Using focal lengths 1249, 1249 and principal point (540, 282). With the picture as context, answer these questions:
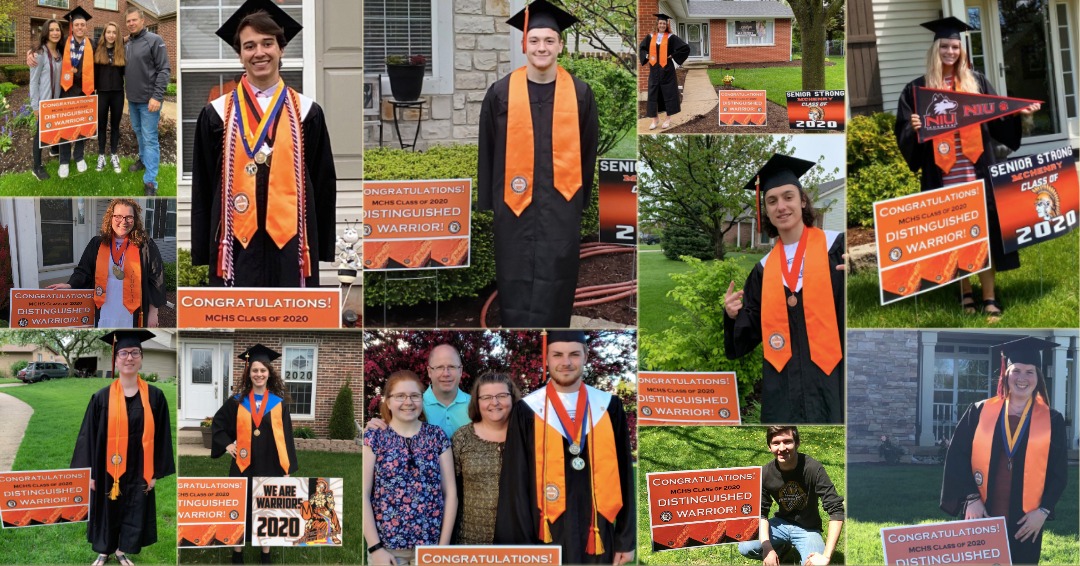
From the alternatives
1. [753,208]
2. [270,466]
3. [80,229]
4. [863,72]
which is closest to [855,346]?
[753,208]

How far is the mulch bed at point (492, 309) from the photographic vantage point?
841 cm

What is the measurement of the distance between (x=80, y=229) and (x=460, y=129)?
266 cm

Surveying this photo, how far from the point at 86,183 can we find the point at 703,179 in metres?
4.19

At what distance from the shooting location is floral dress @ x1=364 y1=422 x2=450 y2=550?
810 centimetres

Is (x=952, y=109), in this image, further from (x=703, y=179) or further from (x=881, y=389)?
(x=881, y=389)

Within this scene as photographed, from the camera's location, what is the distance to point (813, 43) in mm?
8461

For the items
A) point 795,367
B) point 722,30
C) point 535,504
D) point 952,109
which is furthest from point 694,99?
point 535,504

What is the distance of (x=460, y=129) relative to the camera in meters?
8.38

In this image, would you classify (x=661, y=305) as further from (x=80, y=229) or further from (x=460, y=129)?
(x=80, y=229)

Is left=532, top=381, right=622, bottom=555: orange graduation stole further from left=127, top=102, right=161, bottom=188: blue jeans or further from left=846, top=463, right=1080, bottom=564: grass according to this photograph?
left=127, top=102, right=161, bottom=188: blue jeans

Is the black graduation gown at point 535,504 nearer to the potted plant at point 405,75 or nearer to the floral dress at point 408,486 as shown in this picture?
the floral dress at point 408,486

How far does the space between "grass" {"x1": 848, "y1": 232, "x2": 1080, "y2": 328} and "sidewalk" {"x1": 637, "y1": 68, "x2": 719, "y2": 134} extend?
5.00 ft

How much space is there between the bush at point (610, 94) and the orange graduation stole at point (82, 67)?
3183 mm

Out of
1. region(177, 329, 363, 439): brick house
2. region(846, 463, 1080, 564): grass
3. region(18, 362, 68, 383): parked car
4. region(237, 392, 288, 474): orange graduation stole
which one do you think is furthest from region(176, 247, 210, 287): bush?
region(846, 463, 1080, 564): grass
